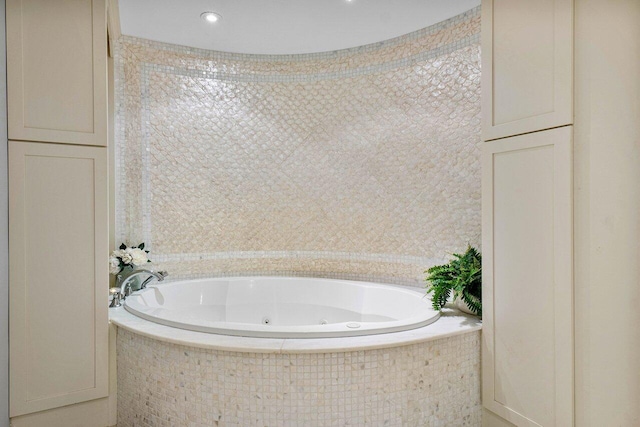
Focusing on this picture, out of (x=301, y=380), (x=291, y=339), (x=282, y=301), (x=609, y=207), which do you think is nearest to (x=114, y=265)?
(x=282, y=301)

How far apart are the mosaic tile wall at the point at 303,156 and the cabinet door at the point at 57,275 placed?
3.50ft

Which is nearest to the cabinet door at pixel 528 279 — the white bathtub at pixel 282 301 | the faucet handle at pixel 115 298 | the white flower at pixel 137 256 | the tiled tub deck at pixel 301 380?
the tiled tub deck at pixel 301 380

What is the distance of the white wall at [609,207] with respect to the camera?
1.54 meters

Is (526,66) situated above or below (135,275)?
above

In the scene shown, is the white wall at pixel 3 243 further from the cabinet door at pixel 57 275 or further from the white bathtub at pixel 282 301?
the white bathtub at pixel 282 301

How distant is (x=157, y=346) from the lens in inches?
75.0

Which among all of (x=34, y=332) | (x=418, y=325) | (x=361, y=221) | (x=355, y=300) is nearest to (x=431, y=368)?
Answer: (x=418, y=325)

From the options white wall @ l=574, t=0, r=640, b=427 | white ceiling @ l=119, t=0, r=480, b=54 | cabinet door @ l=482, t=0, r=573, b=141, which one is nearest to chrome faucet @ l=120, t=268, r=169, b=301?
white ceiling @ l=119, t=0, r=480, b=54

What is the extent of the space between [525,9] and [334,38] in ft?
5.09

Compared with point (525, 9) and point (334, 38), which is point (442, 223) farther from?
point (334, 38)

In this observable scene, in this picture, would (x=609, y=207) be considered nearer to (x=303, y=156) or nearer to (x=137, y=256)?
(x=303, y=156)

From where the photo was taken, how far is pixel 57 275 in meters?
1.94

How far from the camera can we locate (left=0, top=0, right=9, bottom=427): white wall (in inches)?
69.9

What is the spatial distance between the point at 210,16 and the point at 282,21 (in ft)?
1.59
